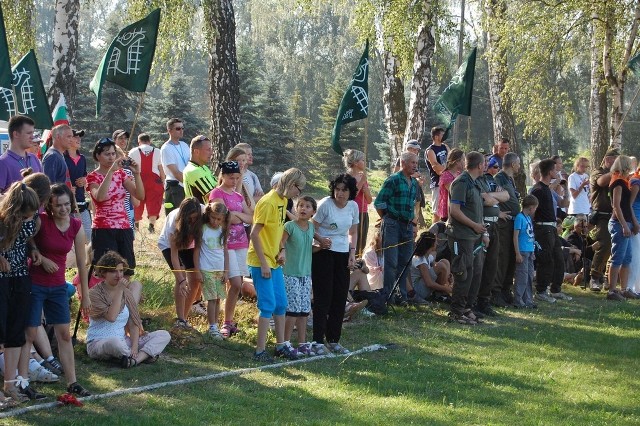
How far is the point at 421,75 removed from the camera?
712 inches

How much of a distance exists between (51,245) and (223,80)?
22.3 ft

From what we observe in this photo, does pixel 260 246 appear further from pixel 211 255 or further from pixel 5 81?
pixel 5 81

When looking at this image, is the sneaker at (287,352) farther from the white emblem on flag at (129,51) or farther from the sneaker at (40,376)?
the white emblem on flag at (129,51)

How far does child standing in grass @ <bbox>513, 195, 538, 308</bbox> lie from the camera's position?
12992 mm

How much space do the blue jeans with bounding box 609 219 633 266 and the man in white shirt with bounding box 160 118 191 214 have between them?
6.24m

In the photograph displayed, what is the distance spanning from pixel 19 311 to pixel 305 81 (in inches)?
2410

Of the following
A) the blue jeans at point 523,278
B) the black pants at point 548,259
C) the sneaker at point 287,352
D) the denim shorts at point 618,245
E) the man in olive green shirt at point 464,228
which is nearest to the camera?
the sneaker at point 287,352

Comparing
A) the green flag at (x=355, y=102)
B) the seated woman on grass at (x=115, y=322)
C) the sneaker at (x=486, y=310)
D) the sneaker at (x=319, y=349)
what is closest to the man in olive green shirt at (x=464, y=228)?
the sneaker at (x=486, y=310)

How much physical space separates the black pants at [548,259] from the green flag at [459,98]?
223 cm

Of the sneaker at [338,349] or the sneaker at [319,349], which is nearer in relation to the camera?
the sneaker at [319,349]

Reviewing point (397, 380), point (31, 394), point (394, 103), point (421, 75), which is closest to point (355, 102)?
point (397, 380)

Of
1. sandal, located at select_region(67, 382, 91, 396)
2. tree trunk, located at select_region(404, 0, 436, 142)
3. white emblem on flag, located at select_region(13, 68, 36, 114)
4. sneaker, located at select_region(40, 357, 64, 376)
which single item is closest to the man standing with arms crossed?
white emblem on flag, located at select_region(13, 68, 36, 114)

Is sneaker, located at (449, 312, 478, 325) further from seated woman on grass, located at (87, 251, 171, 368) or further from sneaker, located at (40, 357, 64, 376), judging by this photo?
sneaker, located at (40, 357, 64, 376)

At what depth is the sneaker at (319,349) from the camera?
9234mm
